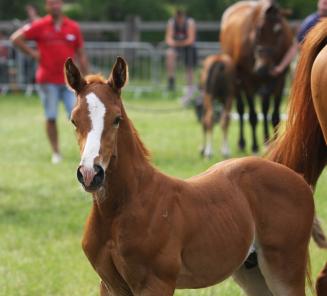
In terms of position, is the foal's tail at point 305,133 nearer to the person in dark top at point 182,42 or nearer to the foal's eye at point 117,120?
the foal's eye at point 117,120

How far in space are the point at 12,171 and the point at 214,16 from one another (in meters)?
24.3

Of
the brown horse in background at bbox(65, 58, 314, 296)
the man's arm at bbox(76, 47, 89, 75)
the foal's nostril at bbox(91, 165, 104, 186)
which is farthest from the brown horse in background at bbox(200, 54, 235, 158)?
the foal's nostril at bbox(91, 165, 104, 186)

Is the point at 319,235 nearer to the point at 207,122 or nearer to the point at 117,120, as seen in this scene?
the point at 117,120

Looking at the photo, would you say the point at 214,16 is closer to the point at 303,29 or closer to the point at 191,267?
the point at 303,29

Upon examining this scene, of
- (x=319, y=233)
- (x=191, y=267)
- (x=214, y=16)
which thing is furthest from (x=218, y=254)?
(x=214, y=16)

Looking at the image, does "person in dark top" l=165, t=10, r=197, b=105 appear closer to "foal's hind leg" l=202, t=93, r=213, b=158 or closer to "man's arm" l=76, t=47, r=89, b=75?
"foal's hind leg" l=202, t=93, r=213, b=158

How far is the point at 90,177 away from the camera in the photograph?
145 inches

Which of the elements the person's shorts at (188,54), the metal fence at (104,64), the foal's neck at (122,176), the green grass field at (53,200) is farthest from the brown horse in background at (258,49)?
the metal fence at (104,64)

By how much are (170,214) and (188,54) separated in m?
Answer: 18.0

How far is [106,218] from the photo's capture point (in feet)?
13.4

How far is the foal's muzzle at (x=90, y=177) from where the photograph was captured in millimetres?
3686

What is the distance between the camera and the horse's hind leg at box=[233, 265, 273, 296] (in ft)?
15.6

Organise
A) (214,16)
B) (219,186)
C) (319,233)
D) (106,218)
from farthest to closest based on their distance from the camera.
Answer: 1. (214,16)
2. (319,233)
3. (219,186)
4. (106,218)

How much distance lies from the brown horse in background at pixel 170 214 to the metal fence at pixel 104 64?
1820cm
